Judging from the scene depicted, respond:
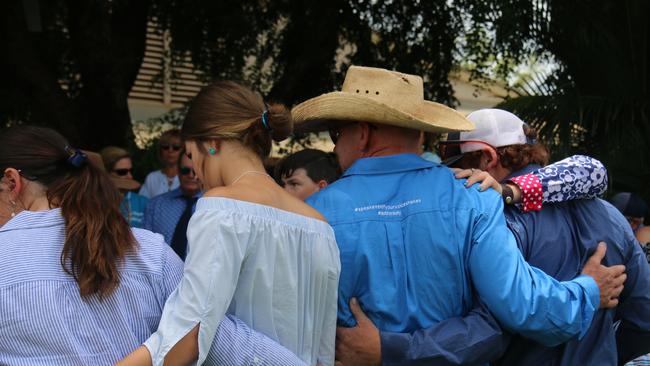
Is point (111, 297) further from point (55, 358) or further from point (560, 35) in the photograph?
point (560, 35)

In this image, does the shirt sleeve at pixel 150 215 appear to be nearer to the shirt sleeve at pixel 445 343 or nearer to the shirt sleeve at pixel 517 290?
the shirt sleeve at pixel 445 343

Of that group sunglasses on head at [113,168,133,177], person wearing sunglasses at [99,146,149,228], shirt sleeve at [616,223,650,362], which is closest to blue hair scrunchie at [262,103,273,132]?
shirt sleeve at [616,223,650,362]

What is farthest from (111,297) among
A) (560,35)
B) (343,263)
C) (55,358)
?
(560,35)

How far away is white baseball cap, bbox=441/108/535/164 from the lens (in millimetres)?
3008

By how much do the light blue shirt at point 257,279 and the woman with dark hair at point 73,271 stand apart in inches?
3.0

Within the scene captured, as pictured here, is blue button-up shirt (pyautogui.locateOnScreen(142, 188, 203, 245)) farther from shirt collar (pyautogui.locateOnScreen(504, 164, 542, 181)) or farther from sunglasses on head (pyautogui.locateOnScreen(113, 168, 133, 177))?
shirt collar (pyautogui.locateOnScreen(504, 164, 542, 181))

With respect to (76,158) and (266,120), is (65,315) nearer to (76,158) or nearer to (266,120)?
(76,158)

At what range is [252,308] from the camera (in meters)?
2.43

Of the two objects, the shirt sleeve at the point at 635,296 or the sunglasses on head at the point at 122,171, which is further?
the sunglasses on head at the point at 122,171

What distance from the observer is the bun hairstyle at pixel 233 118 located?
2490mm

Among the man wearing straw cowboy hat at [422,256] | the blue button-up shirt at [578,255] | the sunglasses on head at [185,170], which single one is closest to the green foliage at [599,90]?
the sunglasses on head at [185,170]

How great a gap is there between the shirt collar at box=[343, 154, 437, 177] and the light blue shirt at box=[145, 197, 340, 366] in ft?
1.02

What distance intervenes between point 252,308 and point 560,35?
225 inches

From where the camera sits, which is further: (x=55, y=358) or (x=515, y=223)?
(x=515, y=223)
